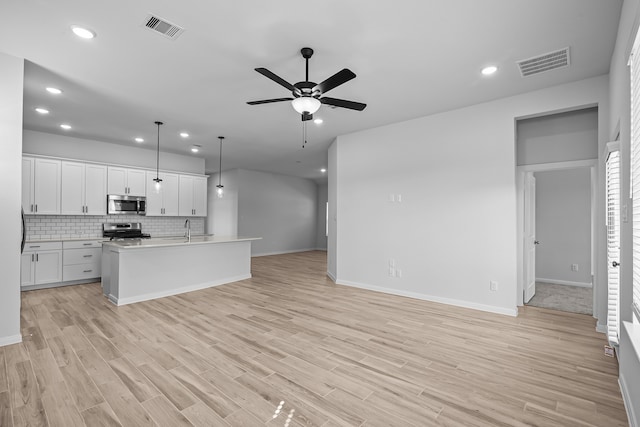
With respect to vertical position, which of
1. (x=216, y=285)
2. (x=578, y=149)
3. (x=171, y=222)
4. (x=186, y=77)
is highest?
(x=186, y=77)

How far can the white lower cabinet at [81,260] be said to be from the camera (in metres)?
5.70

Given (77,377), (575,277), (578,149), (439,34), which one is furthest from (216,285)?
(575,277)

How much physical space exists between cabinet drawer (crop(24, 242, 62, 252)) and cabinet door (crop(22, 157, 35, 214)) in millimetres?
622

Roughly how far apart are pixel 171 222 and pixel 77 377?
5.76 metres

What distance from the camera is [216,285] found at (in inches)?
227

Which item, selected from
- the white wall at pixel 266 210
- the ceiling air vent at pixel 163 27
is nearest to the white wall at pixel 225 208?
the white wall at pixel 266 210

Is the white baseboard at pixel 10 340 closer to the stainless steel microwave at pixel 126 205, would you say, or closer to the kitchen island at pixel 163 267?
the kitchen island at pixel 163 267

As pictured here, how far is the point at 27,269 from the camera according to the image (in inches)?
207

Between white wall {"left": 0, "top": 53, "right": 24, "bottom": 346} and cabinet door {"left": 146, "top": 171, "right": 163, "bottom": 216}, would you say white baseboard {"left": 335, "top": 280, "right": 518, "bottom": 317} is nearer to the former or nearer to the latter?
white wall {"left": 0, "top": 53, "right": 24, "bottom": 346}

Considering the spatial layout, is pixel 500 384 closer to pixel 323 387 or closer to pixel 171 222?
pixel 323 387

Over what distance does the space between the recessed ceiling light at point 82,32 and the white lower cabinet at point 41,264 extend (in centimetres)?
443

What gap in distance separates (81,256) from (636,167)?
7783 millimetres

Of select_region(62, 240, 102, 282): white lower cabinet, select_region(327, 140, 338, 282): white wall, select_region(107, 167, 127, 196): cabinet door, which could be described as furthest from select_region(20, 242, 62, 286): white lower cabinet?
select_region(327, 140, 338, 282): white wall

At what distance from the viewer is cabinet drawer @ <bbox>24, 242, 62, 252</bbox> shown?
17.5ft
